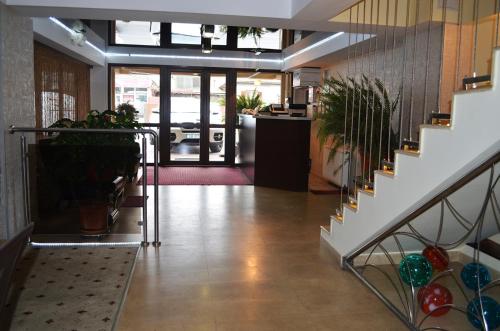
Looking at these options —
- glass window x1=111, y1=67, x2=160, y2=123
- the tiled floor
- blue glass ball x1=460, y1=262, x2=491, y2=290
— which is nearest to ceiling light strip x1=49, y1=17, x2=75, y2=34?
the tiled floor

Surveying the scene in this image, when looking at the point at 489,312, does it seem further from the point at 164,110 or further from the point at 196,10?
the point at 164,110

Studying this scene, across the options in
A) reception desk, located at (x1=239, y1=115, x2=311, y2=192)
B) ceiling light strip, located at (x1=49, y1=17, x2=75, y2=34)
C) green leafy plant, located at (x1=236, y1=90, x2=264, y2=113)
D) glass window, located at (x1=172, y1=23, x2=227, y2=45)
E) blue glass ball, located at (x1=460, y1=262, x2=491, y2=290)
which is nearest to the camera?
blue glass ball, located at (x1=460, y1=262, x2=491, y2=290)

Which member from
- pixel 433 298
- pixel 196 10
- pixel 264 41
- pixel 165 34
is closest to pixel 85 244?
pixel 196 10

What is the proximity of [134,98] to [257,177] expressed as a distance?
3.75 meters

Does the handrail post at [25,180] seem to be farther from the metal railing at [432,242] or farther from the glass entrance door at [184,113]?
the glass entrance door at [184,113]

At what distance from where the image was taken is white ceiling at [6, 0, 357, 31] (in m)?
4.07

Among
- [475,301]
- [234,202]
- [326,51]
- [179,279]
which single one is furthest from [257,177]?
[475,301]

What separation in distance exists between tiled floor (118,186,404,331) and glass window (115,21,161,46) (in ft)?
17.4

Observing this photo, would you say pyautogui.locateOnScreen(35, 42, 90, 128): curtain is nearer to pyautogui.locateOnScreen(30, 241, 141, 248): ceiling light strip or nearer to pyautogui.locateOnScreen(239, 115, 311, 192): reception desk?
pyautogui.locateOnScreen(30, 241, 141, 248): ceiling light strip

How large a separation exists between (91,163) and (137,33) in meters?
6.07

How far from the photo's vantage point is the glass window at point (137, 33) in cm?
955

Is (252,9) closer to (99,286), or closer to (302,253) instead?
(302,253)

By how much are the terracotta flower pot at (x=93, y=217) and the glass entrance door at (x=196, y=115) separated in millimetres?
5520

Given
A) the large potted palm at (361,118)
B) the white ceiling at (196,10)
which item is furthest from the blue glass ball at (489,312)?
the white ceiling at (196,10)
